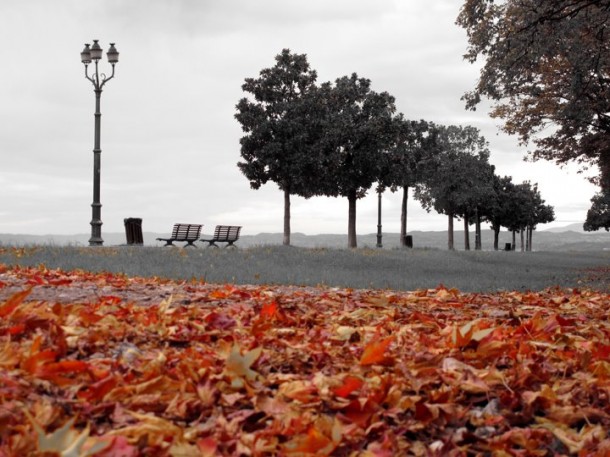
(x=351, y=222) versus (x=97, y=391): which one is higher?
(x=351, y=222)

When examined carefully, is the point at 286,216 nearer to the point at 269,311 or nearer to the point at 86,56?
the point at 86,56

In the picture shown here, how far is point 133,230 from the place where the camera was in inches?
928

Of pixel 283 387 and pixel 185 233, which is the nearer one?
pixel 283 387

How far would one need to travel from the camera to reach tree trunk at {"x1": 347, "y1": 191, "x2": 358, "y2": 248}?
34.3 meters

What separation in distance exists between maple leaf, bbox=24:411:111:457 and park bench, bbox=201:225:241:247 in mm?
27563

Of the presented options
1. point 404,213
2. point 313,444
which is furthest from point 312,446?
point 404,213

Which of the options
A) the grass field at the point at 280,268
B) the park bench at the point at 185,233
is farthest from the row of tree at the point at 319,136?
the grass field at the point at 280,268

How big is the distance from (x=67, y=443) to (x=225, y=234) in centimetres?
2872

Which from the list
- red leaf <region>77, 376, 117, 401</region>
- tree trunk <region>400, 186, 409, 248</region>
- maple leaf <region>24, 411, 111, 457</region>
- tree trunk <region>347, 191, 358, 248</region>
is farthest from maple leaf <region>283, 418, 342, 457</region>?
tree trunk <region>400, 186, 409, 248</region>

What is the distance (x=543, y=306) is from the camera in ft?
21.8

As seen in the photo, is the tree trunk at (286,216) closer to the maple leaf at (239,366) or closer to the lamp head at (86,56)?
the lamp head at (86,56)

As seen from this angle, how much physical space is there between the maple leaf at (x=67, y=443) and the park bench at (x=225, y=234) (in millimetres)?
27563

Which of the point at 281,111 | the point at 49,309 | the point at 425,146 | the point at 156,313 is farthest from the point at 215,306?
the point at 425,146

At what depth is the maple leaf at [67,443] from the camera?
2.17 meters
